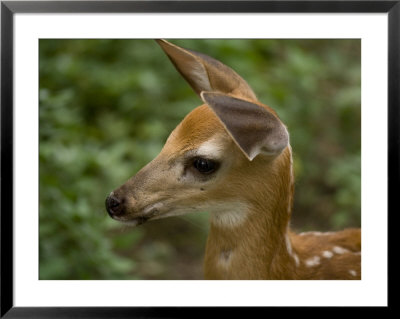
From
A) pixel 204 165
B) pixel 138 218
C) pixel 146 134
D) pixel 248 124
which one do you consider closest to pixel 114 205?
pixel 138 218

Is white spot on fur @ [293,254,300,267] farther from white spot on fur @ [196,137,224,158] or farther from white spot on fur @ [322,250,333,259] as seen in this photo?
white spot on fur @ [196,137,224,158]

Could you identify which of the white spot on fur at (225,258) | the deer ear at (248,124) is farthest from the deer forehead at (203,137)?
the white spot on fur at (225,258)

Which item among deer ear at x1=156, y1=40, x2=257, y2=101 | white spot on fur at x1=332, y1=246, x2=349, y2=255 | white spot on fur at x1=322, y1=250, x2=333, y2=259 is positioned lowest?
white spot on fur at x1=322, y1=250, x2=333, y2=259

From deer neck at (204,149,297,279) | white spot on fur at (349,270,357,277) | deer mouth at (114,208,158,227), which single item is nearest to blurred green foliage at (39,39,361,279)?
white spot on fur at (349,270,357,277)

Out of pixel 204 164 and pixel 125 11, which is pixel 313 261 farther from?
pixel 125 11

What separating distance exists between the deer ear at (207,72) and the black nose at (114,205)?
1.95 feet

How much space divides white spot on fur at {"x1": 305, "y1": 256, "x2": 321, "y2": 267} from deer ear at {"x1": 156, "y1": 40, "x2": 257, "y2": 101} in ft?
2.39

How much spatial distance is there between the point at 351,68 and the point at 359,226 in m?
1.07

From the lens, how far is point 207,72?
265cm

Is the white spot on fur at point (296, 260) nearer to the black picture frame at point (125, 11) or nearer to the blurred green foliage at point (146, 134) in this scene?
the black picture frame at point (125, 11)

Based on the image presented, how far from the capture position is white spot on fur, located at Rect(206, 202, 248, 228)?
8.45 feet

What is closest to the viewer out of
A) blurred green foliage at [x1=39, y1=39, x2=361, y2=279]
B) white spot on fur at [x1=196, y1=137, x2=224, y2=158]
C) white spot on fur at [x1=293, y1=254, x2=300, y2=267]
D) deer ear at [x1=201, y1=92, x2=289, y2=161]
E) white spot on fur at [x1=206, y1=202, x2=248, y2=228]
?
deer ear at [x1=201, y1=92, x2=289, y2=161]

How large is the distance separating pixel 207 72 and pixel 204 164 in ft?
1.33

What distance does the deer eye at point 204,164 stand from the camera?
96.7 inches
